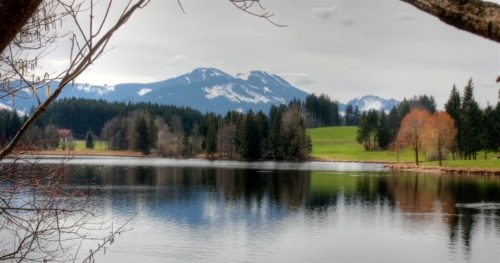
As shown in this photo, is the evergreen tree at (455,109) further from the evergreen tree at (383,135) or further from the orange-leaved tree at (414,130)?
the evergreen tree at (383,135)

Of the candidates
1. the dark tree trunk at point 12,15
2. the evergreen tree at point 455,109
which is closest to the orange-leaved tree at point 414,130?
the evergreen tree at point 455,109

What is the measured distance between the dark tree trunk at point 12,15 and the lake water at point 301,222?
52.7 feet

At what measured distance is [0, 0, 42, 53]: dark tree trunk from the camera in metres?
1.95

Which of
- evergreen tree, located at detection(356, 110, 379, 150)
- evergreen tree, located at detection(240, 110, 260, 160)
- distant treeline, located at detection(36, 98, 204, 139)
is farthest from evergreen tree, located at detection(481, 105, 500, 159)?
distant treeline, located at detection(36, 98, 204, 139)

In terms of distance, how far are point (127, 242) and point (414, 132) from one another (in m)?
72.2

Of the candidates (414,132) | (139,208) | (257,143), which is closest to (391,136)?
(257,143)

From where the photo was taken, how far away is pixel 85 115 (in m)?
198

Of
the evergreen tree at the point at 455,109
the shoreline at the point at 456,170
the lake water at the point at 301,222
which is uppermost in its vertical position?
the evergreen tree at the point at 455,109

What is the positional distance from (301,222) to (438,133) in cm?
6060

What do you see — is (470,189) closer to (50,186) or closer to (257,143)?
(50,186)

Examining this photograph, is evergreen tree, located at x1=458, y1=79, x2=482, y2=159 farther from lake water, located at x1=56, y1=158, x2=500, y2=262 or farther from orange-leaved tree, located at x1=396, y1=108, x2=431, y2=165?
lake water, located at x1=56, y1=158, x2=500, y2=262

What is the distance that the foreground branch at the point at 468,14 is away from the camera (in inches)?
72.8

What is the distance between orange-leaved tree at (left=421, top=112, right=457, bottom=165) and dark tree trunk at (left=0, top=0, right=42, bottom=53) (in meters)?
89.7

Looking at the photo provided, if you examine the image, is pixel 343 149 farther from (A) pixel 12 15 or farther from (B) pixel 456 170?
(A) pixel 12 15
